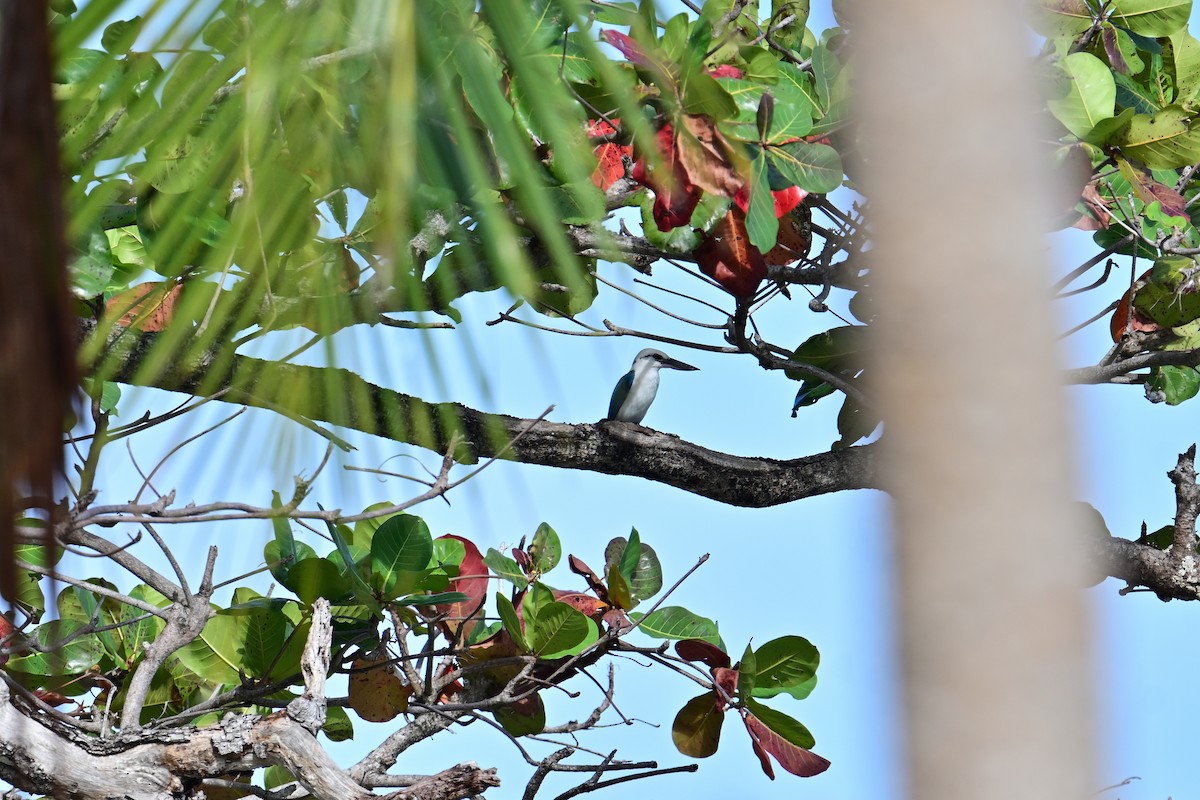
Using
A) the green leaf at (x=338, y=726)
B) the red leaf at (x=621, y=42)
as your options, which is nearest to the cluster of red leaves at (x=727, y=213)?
the red leaf at (x=621, y=42)

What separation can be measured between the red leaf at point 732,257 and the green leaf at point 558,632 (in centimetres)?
60

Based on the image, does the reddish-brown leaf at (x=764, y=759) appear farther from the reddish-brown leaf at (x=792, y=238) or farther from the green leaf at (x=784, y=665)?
the reddish-brown leaf at (x=792, y=238)

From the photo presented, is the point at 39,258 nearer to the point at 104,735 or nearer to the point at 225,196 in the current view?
the point at 225,196

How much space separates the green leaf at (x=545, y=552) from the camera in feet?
6.15

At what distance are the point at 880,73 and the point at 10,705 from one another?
1.53 metres

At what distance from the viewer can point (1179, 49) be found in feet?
6.18

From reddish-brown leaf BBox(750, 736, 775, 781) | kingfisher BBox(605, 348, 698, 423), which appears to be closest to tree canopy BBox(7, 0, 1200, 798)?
reddish-brown leaf BBox(750, 736, 775, 781)

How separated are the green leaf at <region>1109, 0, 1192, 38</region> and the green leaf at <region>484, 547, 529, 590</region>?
1421 mm

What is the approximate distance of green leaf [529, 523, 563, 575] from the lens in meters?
1.88

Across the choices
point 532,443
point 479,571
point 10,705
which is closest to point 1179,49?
point 532,443

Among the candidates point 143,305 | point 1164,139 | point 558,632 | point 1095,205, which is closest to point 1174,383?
point 1095,205

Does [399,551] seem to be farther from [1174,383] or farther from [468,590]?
[1174,383]

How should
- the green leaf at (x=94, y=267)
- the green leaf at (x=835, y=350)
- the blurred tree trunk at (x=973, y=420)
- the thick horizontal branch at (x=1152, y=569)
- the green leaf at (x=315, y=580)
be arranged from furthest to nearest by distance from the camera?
the thick horizontal branch at (x=1152, y=569) → the green leaf at (x=835, y=350) → the green leaf at (x=315, y=580) → the green leaf at (x=94, y=267) → the blurred tree trunk at (x=973, y=420)

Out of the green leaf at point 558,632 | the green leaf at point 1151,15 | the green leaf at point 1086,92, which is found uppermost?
the green leaf at point 1151,15
